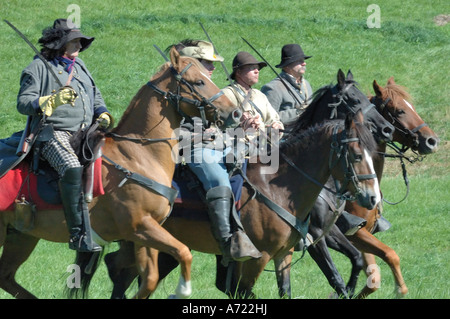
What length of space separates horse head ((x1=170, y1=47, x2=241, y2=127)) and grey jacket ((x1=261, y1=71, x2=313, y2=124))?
7.12ft

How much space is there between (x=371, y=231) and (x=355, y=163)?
250 cm

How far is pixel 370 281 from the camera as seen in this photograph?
9.86 m

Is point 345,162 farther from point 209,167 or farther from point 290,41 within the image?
point 290,41

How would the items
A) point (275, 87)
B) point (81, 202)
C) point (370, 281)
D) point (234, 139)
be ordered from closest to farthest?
point (81, 202)
point (234, 139)
point (370, 281)
point (275, 87)

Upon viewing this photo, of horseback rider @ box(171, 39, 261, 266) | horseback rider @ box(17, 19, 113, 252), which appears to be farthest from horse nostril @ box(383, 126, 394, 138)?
horseback rider @ box(17, 19, 113, 252)

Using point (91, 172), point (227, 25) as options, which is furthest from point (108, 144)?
point (227, 25)

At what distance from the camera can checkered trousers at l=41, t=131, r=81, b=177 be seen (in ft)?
25.8

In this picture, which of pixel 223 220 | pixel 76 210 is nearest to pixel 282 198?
pixel 223 220

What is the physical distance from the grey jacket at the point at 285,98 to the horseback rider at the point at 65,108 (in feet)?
8.29

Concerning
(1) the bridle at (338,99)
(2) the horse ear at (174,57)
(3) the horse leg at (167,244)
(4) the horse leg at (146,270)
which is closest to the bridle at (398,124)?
(1) the bridle at (338,99)

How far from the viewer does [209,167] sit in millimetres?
8570

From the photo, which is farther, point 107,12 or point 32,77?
point 107,12
